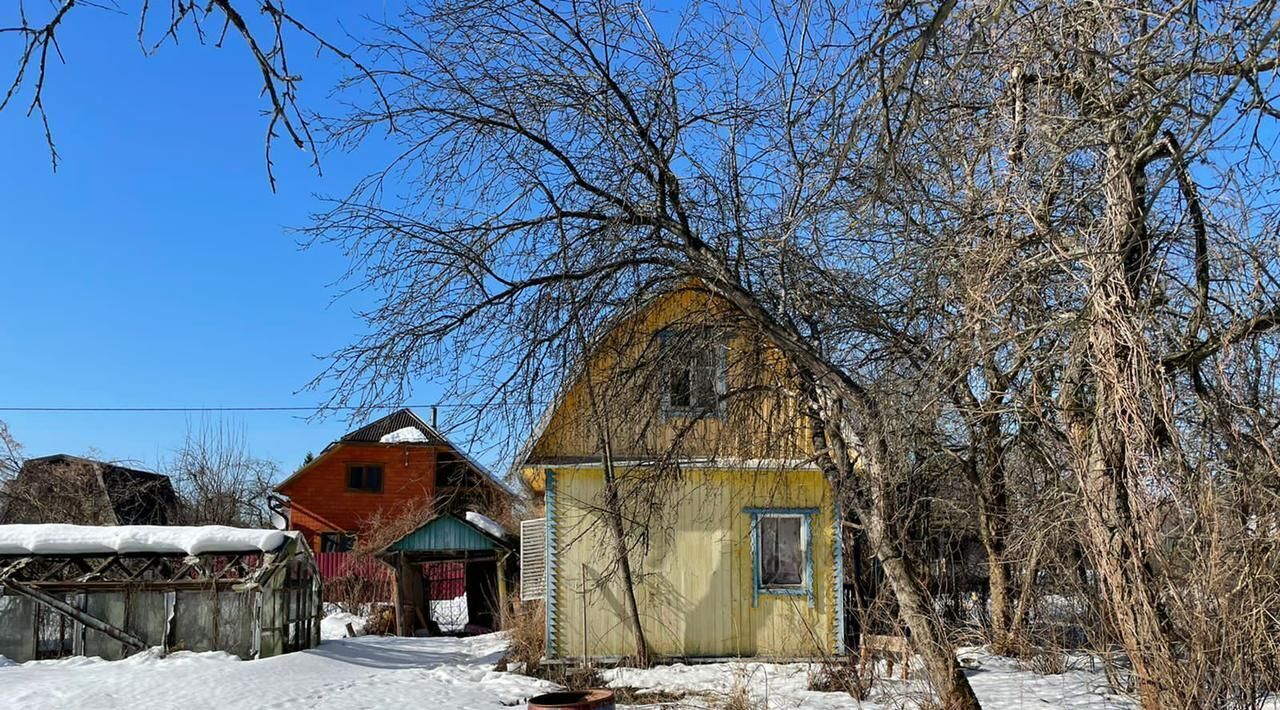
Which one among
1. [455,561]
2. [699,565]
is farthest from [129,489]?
[699,565]

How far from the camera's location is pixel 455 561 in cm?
2278

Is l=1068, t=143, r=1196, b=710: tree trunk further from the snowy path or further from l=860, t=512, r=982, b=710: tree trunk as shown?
the snowy path

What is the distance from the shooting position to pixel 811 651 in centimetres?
1345

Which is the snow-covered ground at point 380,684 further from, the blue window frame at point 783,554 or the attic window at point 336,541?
the attic window at point 336,541

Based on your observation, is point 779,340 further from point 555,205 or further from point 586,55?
point 586,55

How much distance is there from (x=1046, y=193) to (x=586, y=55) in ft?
11.7

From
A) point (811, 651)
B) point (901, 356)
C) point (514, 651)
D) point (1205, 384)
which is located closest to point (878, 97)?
point (1205, 384)

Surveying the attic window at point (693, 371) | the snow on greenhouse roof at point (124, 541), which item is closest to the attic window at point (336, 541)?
the snow on greenhouse roof at point (124, 541)

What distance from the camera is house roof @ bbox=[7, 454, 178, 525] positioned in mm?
34050

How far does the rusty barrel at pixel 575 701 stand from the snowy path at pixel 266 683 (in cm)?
533

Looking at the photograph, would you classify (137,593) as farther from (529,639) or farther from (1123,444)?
(1123,444)

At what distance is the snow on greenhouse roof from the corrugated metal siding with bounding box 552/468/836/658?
5663 mm

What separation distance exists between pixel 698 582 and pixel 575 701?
805cm

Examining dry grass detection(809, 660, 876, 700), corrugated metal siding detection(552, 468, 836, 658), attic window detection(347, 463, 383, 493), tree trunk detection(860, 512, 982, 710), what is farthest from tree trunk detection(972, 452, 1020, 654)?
attic window detection(347, 463, 383, 493)
